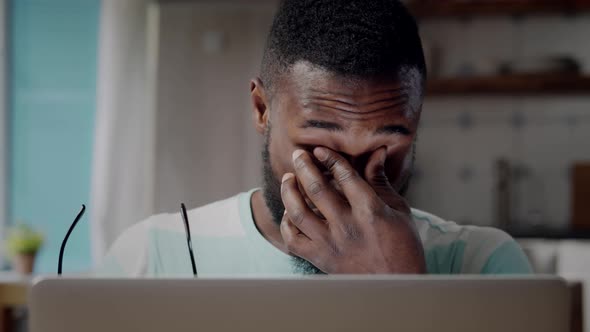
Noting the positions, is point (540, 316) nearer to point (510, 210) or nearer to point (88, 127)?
point (88, 127)

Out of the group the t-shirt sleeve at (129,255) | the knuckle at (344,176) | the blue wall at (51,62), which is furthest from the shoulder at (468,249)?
the blue wall at (51,62)

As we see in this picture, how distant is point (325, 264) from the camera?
54 centimetres

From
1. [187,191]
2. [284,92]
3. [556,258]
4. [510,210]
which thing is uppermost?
[284,92]

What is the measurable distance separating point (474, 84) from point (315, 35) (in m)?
1.91

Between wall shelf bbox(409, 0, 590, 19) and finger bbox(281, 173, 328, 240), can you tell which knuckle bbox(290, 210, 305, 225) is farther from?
wall shelf bbox(409, 0, 590, 19)

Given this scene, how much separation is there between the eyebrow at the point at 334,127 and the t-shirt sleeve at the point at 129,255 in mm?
186

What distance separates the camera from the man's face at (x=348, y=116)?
1.95ft

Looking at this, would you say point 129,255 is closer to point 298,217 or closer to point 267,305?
point 298,217

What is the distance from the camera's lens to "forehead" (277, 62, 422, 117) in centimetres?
59

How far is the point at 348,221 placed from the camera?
534 millimetres

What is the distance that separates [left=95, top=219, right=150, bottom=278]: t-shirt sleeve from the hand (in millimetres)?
141

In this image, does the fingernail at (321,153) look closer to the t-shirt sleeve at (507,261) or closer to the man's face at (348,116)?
the man's face at (348,116)

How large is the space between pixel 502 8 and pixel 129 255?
2044mm

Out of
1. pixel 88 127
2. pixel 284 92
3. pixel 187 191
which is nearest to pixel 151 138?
pixel 88 127
